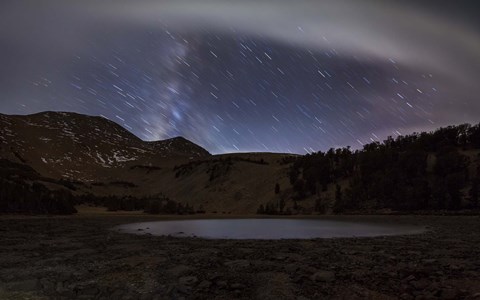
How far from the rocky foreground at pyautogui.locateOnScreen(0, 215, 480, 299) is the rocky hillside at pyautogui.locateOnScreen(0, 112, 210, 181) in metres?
88.7

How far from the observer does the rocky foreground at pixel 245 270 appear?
1002cm

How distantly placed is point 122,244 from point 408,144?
4669 cm

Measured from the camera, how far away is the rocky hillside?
366 ft

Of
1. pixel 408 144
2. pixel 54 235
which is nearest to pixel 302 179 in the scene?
pixel 408 144

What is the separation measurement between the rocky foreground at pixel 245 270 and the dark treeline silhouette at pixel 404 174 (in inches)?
994

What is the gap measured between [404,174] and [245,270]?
3924cm

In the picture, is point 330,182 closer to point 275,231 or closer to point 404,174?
point 404,174

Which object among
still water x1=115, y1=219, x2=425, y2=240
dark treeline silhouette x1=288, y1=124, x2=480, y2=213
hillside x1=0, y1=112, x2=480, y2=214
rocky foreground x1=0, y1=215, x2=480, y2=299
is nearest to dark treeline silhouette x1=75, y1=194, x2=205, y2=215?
hillside x1=0, y1=112, x2=480, y2=214

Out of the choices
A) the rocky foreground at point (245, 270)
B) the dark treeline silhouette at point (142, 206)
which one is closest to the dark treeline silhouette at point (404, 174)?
the dark treeline silhouette at point (142, 206)

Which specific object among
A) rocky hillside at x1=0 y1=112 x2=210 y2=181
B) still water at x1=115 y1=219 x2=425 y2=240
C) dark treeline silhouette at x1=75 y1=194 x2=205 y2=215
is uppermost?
rocky hillside at x1=0 y1=112 x2=210 y2=181

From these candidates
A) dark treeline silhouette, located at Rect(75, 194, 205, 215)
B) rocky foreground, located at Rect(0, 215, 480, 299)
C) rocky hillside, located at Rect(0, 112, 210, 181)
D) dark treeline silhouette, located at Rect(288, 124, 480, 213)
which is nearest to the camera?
rocky foreground, located at Rect(0, 215, 480, 299)

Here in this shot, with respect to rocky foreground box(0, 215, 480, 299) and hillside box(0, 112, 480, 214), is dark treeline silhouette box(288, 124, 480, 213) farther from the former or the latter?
rocky foreground box(0, 215, 480, 299)

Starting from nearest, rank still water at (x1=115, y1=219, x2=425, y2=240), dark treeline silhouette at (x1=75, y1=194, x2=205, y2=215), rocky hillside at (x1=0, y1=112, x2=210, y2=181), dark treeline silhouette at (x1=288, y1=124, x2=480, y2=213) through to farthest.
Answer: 1. still water at (x1=115, y1=219, x2=425, y2=240)
2. dark treeline silhouette at (x1=288, y1=124, x2=480, y2=213)
3. dark treeline silhouette at (x1=75, y1=194, x2=205, y2=215)
4. rocky hillside at (x1=0, y1=112, x2=210, y2=181)

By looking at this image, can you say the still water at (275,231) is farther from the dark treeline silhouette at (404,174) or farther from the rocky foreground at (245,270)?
the dark treeline silhouette at (404,174)
